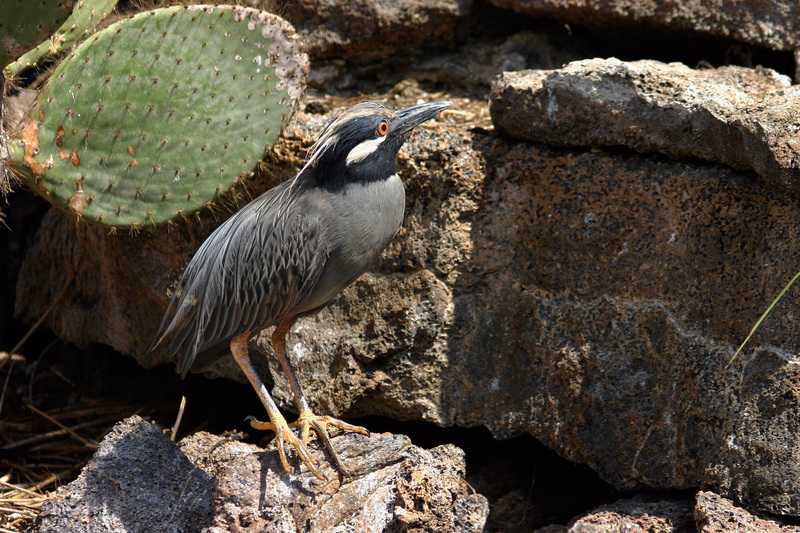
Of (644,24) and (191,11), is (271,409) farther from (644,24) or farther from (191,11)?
(644,24)

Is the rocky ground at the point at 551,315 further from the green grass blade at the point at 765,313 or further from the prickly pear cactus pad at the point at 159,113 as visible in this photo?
the prickly pear cactus pad at the point at 159,113

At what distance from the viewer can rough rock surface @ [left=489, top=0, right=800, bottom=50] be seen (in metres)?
3.82

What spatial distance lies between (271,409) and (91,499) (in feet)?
2.57

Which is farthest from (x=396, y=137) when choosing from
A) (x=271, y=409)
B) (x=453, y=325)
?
(x=271, y=409)

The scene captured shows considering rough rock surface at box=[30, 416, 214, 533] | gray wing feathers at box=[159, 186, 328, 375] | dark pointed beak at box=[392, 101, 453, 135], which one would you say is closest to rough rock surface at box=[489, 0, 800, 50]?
dark pointed beak at box=[392, 101, 453, 135]

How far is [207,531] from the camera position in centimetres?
275

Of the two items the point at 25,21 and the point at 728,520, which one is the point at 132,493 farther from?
the point at 728,520

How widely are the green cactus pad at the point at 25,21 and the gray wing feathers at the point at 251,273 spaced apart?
1096 mm

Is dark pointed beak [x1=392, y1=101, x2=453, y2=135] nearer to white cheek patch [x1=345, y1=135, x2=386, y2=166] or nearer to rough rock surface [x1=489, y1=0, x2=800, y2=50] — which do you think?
white cheek patch [x1=345, y1=135, x2=386, y2=166]

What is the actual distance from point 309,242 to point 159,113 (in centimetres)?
99

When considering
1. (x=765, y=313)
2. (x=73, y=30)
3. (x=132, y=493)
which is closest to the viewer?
(x=765, y=313)

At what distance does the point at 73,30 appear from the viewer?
354 cm

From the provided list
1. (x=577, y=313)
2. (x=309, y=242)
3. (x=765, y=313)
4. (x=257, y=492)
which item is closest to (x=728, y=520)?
(x=765, y=313)

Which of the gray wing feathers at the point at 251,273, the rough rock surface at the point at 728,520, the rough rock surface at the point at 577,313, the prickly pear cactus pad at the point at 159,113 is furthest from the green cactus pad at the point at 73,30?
the rough rock surface at the point at 728,520
